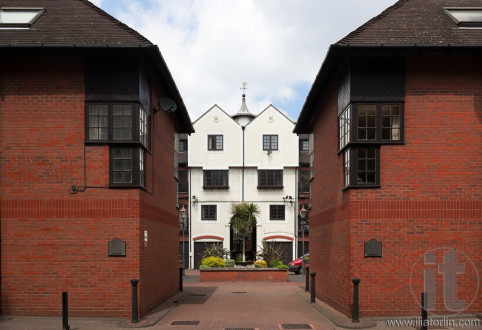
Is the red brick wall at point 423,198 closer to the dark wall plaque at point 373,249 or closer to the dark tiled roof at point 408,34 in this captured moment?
the dark wall plaque at point 373,249

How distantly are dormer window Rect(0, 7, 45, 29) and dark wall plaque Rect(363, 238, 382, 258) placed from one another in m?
9.55

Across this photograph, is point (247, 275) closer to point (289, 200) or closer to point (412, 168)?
point (289, 200)

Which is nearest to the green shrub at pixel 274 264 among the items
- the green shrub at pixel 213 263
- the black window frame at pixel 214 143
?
the green shrub at pixel 213 263

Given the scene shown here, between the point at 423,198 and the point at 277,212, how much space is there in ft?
96.6

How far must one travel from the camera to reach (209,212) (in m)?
41.6

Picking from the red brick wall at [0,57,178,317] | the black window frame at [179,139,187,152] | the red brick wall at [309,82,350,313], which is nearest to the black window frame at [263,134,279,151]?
the black window frame at [179,139,187,152]

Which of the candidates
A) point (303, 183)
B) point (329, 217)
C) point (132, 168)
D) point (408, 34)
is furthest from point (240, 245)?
point (408, 34)

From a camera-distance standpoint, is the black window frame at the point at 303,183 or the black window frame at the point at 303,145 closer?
the black window frame at the point at 303,183

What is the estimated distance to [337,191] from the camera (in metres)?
14.1

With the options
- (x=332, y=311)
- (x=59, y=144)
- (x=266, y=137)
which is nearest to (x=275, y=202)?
(x=266, y=137)

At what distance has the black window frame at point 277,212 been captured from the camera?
4138 cm

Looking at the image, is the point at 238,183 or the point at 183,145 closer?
the point at 238,183

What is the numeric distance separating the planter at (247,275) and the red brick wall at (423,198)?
1444 centimetres

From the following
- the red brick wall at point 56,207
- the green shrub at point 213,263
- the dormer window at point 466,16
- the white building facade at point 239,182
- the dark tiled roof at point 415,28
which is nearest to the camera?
the red brick wall at point 56,207
